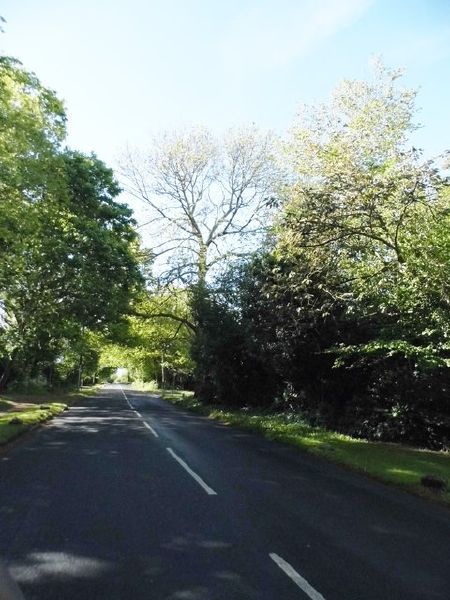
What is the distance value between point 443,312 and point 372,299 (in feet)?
9.60

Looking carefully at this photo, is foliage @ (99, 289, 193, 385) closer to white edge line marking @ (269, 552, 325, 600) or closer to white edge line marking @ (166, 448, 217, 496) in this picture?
white edge line marking @ (166, 448, 217, 496)

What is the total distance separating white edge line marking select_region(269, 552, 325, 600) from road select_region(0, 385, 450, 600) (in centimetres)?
1

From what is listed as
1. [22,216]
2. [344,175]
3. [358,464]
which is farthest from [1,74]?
[358,464]

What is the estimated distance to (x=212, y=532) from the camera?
695 centimetres

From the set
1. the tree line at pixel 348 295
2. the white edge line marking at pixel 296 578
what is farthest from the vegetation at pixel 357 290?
the white edge line marking at pixel 296 578

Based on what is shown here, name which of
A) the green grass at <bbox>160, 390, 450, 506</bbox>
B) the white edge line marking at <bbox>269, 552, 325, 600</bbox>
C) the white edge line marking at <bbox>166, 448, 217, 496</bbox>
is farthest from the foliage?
the white edge line marking at <bbox>269, 552, 325, 600</bbox>

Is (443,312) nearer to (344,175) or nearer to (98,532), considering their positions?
(344,175)

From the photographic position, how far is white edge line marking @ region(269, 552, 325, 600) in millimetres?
5008

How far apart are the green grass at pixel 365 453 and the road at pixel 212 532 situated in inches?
21.7

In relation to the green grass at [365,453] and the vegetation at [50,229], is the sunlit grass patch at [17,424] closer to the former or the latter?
the vegetation at [50,229]

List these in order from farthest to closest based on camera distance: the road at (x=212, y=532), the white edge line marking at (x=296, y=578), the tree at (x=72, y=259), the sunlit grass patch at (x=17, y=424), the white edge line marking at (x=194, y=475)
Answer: the tree at (x=72, y=259)
the sunlit grass patch at (x=17, y=424)
the white edge line marking at (x=194, y=475)
the road at (x=212, y=532)
the white edge line marking at (x=296, y=578)

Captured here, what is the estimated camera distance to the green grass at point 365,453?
457 inches

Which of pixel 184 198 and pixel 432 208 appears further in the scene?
pixel 184 198

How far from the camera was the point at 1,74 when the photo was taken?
14.4 m
